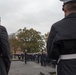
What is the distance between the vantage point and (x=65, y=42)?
11.2ft

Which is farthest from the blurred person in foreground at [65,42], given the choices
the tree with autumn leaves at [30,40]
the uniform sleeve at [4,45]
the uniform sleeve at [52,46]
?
the tree with autumn leaves at [30,40]

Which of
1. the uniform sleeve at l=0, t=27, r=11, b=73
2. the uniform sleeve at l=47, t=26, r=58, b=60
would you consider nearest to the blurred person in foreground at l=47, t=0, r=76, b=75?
the uniform sleeve at l=47, t=26, r=58, b=60

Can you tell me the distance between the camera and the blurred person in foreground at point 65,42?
3379 millimetres

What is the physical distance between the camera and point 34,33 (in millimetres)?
65750

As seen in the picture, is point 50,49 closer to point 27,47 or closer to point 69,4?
point 69,4

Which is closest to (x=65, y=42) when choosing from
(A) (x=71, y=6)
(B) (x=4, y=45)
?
(A) (x=71, y=6)

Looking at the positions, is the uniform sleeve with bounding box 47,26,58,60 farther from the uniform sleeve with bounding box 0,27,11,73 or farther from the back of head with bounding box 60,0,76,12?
the uniform sleeve with bounding box 0,27,11,73

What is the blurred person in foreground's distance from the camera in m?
3.38

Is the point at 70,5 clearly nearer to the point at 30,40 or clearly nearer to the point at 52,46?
the point at 52,46

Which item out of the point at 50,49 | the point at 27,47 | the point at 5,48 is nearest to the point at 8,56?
the point at 5,48

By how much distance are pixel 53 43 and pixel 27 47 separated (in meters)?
62.1

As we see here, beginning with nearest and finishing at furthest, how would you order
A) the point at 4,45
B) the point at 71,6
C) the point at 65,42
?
1. the point at 65,42
2. the point at 71,6
3. the point at 4,45

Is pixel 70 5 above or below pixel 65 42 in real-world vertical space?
above

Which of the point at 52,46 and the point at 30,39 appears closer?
the point at 52,46
